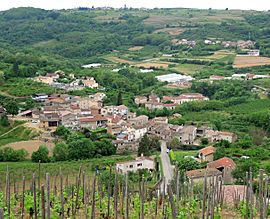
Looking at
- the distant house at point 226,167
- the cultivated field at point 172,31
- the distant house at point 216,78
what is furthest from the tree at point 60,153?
the cultivated field at point 172,31

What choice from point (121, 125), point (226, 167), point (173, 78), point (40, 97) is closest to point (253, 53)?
point (173, 78)

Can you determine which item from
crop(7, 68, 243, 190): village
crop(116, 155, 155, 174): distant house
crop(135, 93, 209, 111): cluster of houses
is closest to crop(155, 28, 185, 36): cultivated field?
crop(135, 93, 209, 111): cluster of houses

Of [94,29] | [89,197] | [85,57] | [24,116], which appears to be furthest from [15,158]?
[94,29]

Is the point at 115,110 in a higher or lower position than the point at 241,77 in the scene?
lower

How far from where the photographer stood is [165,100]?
5084 centimetres

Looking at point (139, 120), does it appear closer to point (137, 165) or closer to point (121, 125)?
point (121, 125)

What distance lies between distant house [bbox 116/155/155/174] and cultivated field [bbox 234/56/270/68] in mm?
44056

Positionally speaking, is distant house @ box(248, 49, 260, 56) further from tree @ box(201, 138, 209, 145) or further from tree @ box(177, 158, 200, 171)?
tree @ box(177, 158, 200, 171)

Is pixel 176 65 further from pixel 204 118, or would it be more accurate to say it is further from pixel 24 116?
pixel 24 116

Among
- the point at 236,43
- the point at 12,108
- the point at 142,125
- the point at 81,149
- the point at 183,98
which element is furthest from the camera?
the point at 236,43

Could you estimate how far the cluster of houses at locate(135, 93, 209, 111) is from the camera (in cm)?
4819

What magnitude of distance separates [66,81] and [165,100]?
37.9 feet

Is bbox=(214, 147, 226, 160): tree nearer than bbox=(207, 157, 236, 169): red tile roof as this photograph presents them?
No

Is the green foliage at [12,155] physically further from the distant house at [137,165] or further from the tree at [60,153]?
the distant house at [137,165]
